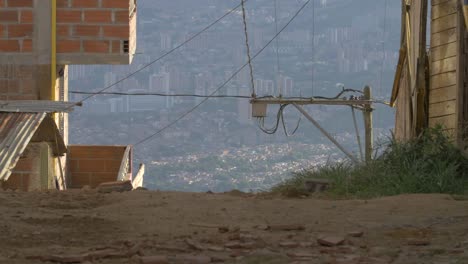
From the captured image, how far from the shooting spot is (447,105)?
428 inches

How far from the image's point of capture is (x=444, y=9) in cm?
1148

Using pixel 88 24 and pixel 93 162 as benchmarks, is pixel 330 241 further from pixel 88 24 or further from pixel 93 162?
pixel 93 162

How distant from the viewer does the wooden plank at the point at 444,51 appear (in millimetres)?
10945

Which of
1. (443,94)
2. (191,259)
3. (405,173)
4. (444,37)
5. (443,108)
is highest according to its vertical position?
(444,37)

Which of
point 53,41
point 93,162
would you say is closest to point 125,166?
point 93,162

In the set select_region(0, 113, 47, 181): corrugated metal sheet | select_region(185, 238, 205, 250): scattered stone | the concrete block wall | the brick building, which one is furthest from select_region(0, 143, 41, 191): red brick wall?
select_region(185, 238, 205, 250): scattered stone

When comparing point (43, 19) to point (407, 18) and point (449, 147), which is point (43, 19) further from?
point (449, 147)

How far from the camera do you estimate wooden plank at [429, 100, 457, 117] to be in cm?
1074

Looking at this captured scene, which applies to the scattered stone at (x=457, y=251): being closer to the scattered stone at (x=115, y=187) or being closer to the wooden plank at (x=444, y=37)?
the scattered stone at (x=115, y=187)

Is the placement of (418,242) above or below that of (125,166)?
above

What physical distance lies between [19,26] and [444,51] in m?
7.73

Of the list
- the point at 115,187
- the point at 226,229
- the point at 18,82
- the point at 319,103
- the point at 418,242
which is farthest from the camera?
the point at 319,103

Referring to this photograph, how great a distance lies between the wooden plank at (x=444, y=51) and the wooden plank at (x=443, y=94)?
360mm

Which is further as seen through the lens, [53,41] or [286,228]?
[53,41]
